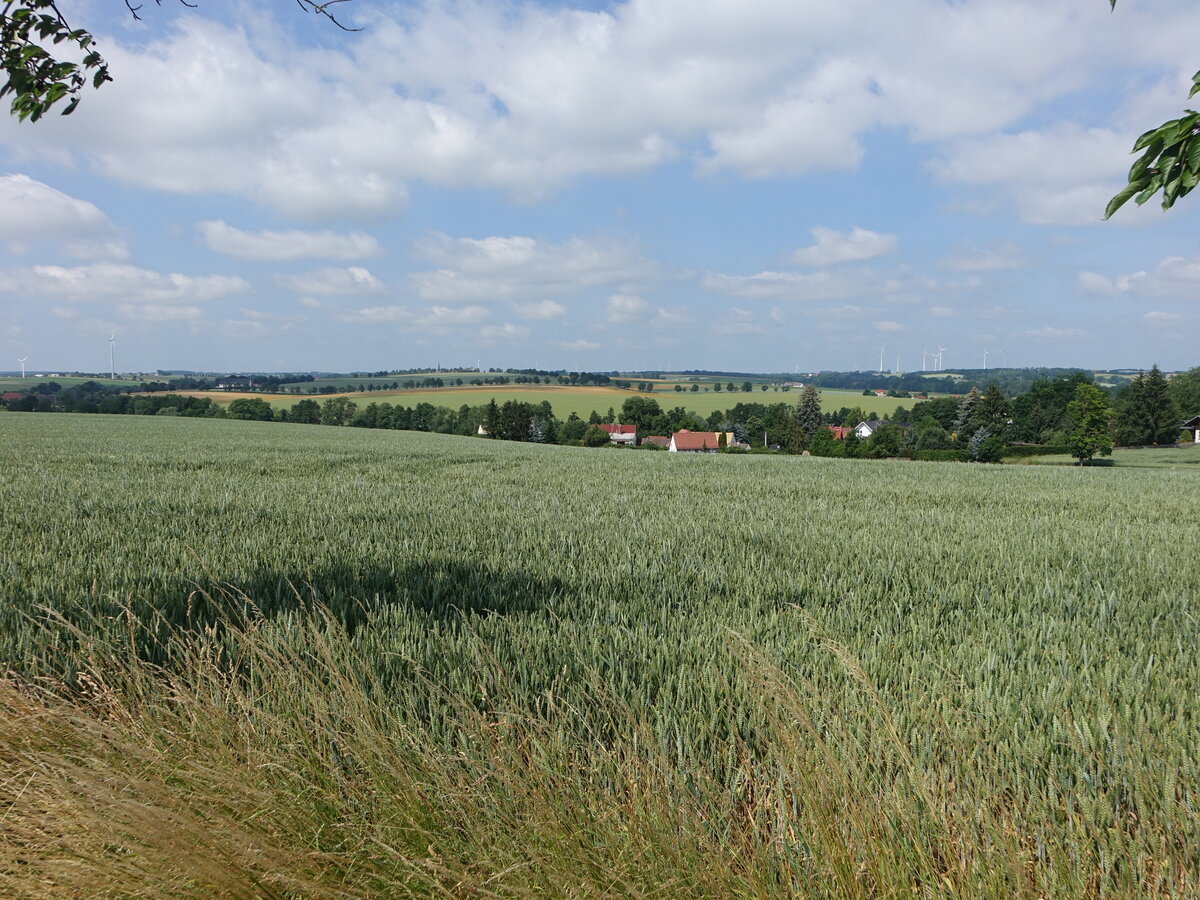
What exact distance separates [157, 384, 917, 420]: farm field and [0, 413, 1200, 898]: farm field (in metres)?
97.6

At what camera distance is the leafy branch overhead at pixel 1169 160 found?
2.96 m

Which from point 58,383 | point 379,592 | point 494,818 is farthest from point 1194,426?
point 58,383

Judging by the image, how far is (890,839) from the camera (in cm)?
207

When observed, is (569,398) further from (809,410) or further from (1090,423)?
(1090,423)

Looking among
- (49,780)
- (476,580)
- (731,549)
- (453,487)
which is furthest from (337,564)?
(453,487)

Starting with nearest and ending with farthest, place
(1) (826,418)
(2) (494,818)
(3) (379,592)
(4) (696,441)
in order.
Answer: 1. (2) (494,818)
2. (3) (379,592)
3. (4) (696,441)
4. (1) (826,418)

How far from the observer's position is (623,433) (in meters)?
114

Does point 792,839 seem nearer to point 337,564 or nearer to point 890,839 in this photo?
point 890,839

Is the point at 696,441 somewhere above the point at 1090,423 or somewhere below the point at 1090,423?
below

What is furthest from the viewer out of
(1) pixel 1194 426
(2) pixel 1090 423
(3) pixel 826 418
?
(3) pixel 826 418

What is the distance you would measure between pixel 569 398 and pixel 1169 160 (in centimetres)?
12668

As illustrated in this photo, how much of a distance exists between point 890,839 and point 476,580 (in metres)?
3.76

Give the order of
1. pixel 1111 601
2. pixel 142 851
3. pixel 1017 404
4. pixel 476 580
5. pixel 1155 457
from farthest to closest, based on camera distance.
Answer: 1. pixel 1017 404
2. pixel 1155 457
3. pixel 476 580
4. pixel 1111 601
5. pixel 142 851

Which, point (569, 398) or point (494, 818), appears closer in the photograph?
point (494, 818)
